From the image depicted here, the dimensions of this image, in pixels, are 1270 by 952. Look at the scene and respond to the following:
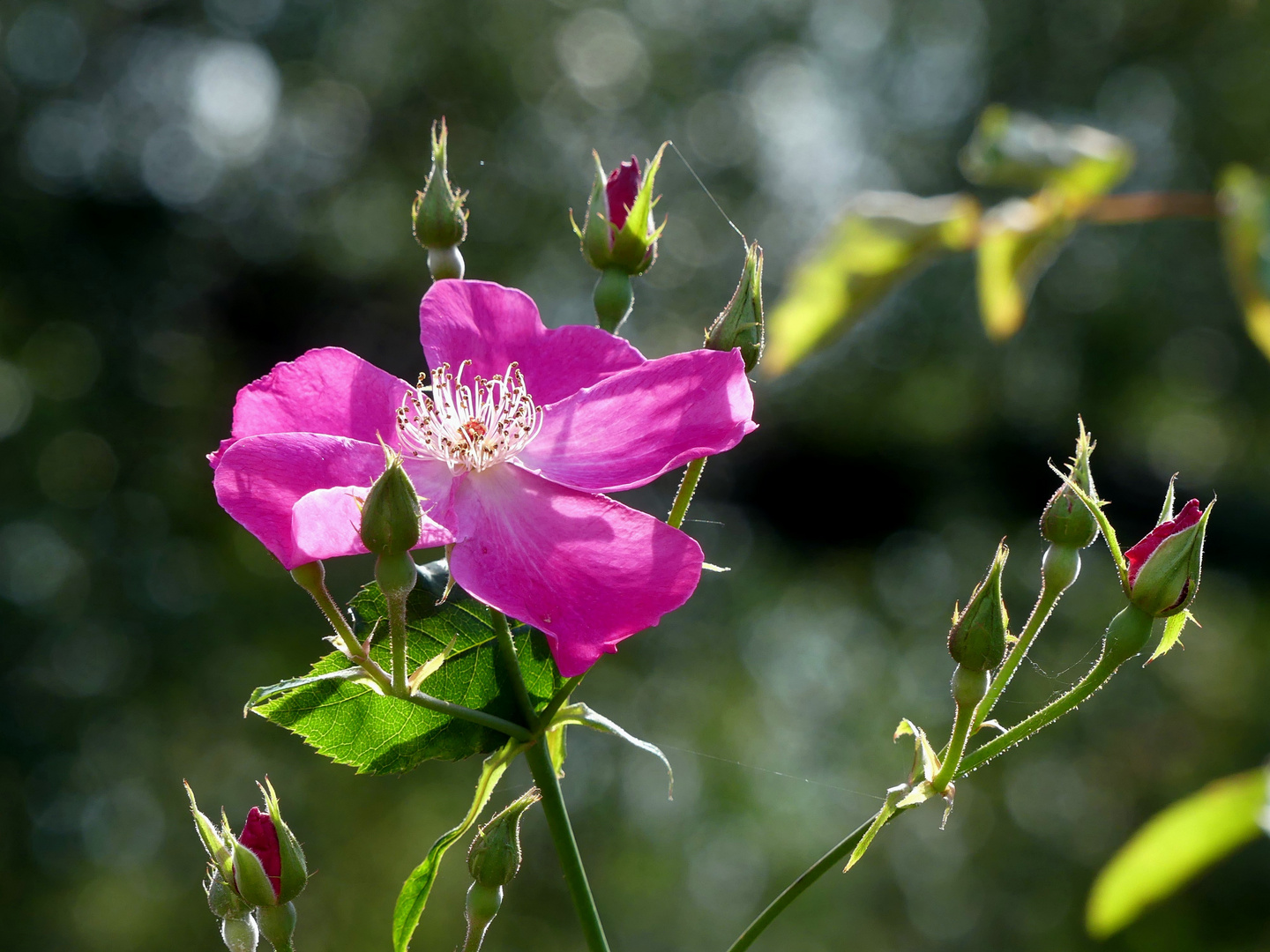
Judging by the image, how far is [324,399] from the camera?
0.97m

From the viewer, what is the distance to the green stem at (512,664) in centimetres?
96

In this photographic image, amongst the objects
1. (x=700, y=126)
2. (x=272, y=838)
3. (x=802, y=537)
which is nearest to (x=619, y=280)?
(x=272, y=838)

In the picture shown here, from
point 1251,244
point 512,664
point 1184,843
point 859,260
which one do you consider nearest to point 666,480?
point 859,260

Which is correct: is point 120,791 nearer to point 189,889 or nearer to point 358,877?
point 189,889

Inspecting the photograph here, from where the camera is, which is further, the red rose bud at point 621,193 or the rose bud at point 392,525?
the red rose bud at point 621,193

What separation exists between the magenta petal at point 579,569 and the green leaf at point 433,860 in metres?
0.12

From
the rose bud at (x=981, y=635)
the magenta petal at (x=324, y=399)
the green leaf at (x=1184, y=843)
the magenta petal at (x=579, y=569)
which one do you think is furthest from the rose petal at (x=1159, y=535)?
the magenta petal at (x=324, y=399)

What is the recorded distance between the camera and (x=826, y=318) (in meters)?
1.45

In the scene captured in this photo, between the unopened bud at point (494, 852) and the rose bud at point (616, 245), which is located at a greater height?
the rose bud at point (616, 245)

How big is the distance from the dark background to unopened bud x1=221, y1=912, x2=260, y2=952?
17.6ft

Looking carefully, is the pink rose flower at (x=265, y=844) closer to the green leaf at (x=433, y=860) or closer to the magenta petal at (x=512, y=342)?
the green leaf at (x=433, y=860)

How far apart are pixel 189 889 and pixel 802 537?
4.15 m

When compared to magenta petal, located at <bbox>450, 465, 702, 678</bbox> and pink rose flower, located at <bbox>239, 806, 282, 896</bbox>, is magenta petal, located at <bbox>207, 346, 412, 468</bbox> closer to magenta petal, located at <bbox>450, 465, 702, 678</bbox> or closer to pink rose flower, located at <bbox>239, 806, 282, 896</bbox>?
magenta petal, located at <bbox>450, 465, 702, 678</bbox>

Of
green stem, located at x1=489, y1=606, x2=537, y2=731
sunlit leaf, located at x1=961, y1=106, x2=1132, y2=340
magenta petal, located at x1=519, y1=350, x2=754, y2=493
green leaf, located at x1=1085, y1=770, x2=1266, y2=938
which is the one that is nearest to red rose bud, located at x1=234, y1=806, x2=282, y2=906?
green stem, located at x1=489, y1=606, x2=537, y2=731
